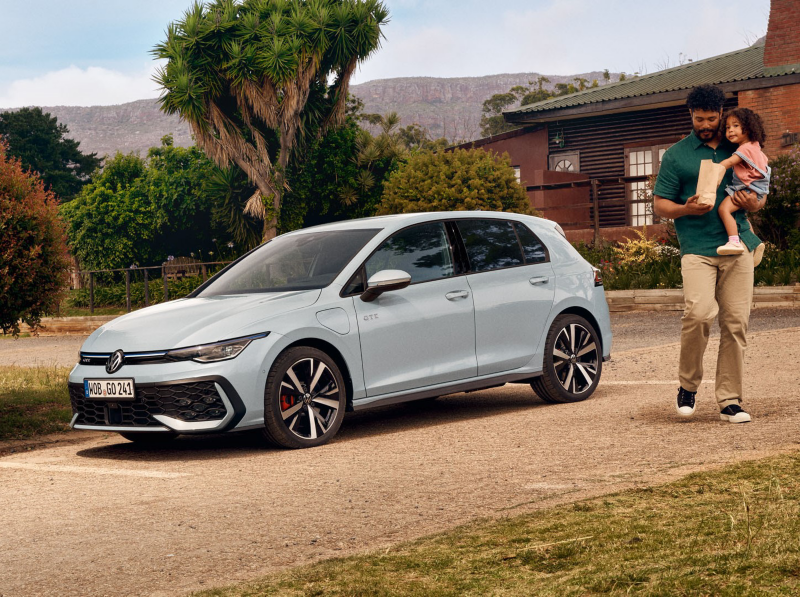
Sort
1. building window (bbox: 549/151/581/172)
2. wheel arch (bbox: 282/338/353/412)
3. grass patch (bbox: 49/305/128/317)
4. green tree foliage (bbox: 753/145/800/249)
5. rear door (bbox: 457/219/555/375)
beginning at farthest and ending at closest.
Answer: building window (bbox: 549/151/581/172), grass patch (bbox: 49/305/128/317), green tree foliage (bbox: 753/145/800/249), rear door (bbox: 457/219/555/375), wheel arch (bbox: 282/338/353/412)

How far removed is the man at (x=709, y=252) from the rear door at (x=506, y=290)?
1.72 m

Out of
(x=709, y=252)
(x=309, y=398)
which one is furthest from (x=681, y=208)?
(x=309, y=398)

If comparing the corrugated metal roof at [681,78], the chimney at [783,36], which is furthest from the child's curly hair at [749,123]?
the chimney at [783,36]

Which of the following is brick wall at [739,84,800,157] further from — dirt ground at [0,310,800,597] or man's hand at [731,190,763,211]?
man's hand at [731,190,763,211]

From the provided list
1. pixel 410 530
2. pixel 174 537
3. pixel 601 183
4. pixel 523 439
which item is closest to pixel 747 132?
pixel 523 439

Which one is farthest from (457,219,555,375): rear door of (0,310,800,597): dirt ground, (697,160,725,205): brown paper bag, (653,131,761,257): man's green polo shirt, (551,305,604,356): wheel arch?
(697,160,725,205): brown paper bag

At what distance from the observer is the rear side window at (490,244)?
909 cm

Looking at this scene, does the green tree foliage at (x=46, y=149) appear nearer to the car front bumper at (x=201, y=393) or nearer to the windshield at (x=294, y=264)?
the windshield at (x=294, y=264)

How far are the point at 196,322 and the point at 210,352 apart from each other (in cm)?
32

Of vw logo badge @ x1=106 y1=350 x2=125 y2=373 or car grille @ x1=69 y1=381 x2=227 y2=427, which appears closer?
car grille @ x1=69 y1=381 x2=227 y2=427

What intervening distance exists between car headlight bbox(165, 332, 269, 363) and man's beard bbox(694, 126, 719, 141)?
346 centimetres

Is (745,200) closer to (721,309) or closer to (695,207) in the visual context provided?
(695,207)

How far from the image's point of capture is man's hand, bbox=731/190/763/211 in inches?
288

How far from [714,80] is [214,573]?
27.0m
